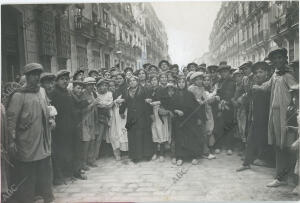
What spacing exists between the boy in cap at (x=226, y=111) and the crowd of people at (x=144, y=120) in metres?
0.02

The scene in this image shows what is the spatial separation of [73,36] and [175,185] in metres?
5.57

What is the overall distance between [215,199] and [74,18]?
5.97m

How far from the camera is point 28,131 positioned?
3.66 meters

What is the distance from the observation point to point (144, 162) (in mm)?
5395

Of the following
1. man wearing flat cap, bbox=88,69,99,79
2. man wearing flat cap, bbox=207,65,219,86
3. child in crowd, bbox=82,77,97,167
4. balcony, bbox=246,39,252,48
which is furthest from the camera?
balcony, bbox=246,39,252,48

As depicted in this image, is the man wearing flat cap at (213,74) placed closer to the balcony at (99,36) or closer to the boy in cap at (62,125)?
the balcony at (99,36)

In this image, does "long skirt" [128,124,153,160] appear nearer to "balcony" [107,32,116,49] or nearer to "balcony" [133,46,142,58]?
"balcony" [107,32,116,49]

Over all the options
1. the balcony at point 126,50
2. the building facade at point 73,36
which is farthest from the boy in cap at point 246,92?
the balcony at point 126,50

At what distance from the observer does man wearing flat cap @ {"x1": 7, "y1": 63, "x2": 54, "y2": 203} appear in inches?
140

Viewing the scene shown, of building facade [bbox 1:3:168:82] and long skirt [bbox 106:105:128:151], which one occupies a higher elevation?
building facade [bbox 1:3:168:82]

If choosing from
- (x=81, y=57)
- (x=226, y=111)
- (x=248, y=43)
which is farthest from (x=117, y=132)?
(x=248, y=43)

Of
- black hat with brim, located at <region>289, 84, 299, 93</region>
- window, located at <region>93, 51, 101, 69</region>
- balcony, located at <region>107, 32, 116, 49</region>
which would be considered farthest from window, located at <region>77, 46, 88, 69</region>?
black hat with brim, located at <region>289, 84, 299, 93</region>

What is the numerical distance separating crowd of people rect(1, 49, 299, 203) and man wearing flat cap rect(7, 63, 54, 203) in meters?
0.01

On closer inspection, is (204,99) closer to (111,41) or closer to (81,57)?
(111,41)
